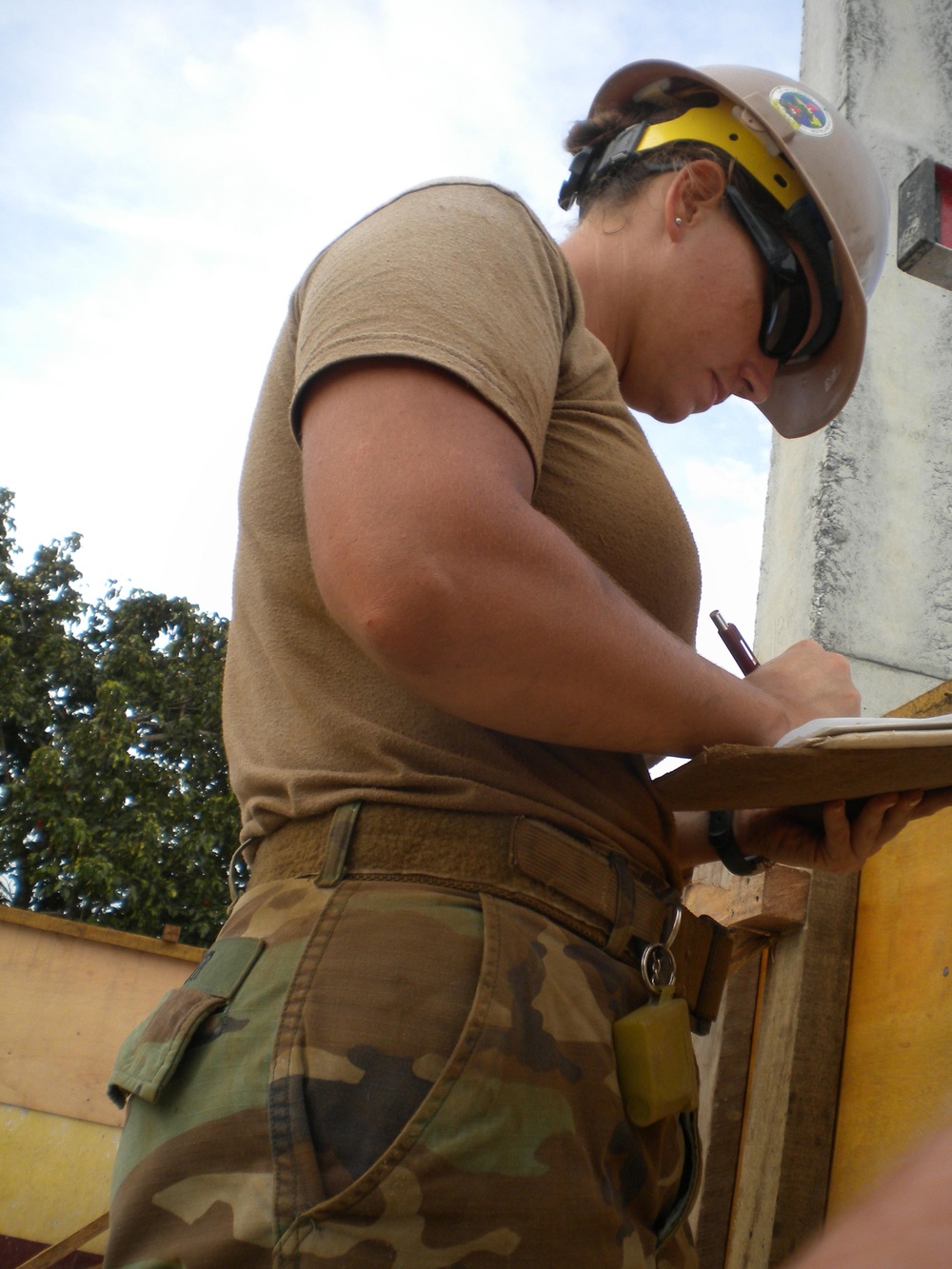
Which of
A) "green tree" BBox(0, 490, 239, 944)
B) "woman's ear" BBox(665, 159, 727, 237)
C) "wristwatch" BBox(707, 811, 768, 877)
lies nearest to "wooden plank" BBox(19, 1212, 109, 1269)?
"wristwatch" BBox(707, 811, 768, 877)

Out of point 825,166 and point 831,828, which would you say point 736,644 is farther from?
point 825,166

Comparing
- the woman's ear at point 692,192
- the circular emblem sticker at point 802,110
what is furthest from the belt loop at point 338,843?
the circular emblem sticker at point 802,110

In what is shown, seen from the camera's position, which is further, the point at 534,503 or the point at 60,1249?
the point at 60,1249

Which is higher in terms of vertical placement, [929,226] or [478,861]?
[929,226]

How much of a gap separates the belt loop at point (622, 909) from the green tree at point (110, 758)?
15.1m

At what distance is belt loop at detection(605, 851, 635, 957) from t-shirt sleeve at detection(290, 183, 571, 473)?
0.46 m

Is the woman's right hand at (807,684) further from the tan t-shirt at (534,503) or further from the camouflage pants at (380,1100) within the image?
the camouflage pants at (380,1100)

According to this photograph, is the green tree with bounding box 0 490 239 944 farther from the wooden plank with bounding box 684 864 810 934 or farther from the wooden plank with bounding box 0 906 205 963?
the wooden plank with bounding box 684 864 810 934

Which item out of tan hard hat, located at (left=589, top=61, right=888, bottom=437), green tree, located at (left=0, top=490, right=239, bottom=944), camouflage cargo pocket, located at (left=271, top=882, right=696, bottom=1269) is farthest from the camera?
green tree, located at (left=0, top=490, right=239, bottom=944)

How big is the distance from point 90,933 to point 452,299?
6.01 metres

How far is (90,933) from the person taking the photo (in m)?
6.43

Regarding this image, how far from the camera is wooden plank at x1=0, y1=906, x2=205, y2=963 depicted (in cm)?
637

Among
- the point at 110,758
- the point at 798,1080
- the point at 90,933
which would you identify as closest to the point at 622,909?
the point at 798,1080

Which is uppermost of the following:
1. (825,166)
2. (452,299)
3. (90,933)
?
(825,166)
